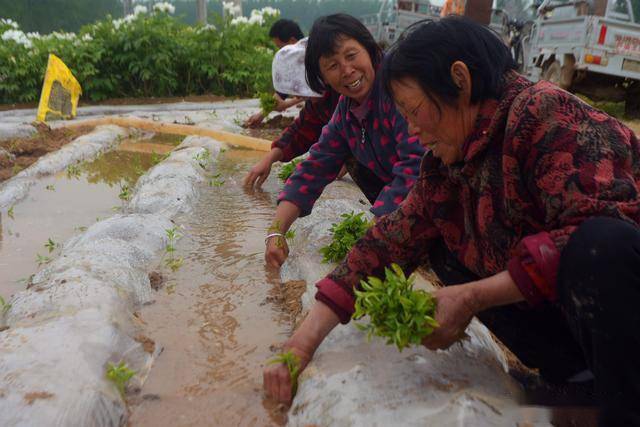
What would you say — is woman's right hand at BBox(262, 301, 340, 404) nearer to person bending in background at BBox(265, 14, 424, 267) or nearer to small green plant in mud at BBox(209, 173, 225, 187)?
person bending in background at BBox(265, 14, 424, 267)

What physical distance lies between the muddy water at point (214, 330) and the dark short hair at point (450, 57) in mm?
1107

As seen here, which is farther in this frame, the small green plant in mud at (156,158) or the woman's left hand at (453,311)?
the small green plant in mud at (156,158)

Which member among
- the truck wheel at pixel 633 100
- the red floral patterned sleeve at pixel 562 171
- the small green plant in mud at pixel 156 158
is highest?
the red floral patterned sleeve at pixel 562 171

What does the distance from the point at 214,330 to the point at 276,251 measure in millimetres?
665

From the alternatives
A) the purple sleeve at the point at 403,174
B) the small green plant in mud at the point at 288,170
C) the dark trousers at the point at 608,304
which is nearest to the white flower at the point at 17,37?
the small green plant in mud at the point at 288,170

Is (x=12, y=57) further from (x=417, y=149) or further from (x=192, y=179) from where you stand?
(x=417, y=149)

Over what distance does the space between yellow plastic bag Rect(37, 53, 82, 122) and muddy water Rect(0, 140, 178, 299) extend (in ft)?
8.76

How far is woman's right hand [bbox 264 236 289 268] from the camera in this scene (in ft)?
10.2

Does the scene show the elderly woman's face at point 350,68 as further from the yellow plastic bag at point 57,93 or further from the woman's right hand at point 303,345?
the yellow plastic bag at point 57,93

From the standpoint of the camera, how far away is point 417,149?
8.41 feet

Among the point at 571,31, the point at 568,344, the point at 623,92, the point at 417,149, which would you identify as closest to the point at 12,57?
the point at 571,31

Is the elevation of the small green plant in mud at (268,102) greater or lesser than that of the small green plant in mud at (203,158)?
greater

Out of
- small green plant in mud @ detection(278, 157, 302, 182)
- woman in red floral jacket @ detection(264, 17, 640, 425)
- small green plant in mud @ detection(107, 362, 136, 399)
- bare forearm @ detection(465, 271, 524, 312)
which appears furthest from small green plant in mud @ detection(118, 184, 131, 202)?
bare forearm @ detection(465, 271, 524, 312)

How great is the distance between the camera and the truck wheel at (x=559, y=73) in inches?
370
